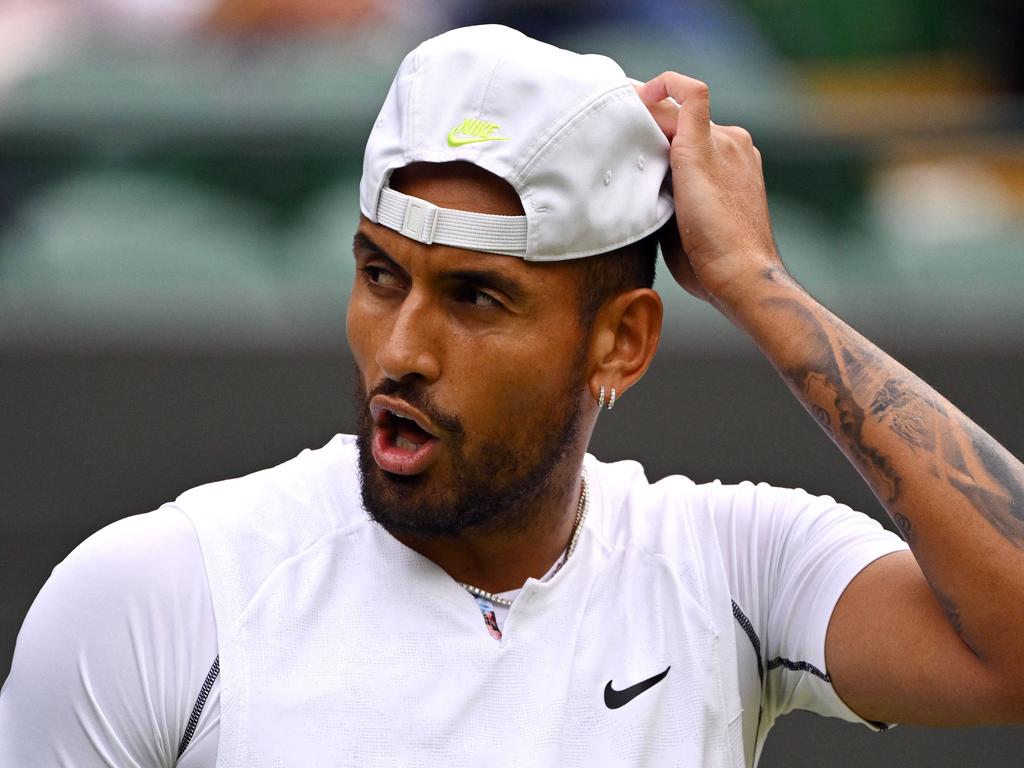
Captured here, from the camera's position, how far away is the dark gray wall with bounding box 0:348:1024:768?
619 cm

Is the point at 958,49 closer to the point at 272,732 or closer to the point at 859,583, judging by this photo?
the point at 859,583

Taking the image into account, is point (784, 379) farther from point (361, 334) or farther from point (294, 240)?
point (294, 240)

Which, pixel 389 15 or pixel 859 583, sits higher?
pixel 389 15

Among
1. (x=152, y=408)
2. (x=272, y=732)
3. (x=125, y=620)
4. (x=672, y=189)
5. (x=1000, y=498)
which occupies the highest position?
(x=672, y=189)

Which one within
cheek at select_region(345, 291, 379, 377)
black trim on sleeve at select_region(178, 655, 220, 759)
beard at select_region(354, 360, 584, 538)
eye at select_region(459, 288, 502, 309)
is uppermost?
eye at select_region(459, 288, 502, 309)

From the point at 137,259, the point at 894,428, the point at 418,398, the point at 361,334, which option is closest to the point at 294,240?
the point at 137,259

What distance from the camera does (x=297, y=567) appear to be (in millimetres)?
2420

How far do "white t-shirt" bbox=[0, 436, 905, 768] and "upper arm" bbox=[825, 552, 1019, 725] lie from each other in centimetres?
4

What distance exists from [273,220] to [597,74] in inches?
163

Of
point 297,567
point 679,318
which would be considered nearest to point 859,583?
point 297,567

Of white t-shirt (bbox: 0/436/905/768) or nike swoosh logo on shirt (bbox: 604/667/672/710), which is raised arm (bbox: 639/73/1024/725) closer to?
white t-shirt (bbox: 0/436/905/768)

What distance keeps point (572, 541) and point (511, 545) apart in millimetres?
144

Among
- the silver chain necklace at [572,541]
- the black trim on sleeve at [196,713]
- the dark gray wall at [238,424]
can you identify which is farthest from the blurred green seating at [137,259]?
the black trim on sleeve at [196,713]

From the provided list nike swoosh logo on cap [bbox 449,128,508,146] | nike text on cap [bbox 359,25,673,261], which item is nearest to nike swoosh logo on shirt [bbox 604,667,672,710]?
nike text on cap [bbox 359,25,673,261]
